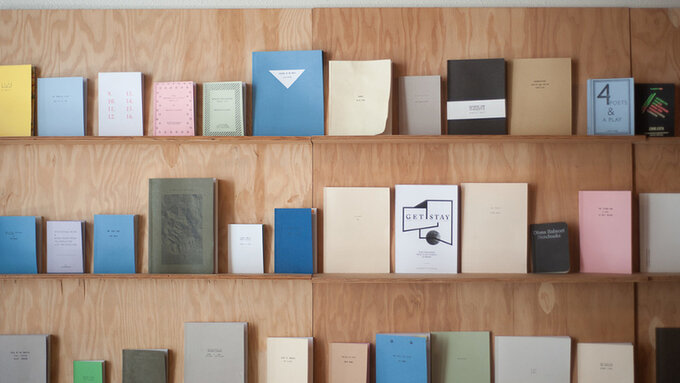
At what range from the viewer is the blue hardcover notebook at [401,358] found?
2.04 m

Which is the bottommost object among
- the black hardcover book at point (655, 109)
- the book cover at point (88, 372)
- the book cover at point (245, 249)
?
the book cover at point (88, 372)

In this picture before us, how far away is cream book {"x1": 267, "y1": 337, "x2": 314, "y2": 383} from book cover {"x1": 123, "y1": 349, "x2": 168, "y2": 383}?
1.47ft

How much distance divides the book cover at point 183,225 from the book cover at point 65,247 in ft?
1.00

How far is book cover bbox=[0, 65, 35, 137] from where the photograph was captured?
6.89 feet

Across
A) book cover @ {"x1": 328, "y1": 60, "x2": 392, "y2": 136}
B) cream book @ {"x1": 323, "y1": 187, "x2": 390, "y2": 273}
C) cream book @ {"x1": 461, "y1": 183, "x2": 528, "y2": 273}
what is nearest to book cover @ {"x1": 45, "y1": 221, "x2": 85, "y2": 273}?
cream book @ {"x1": 323, "y1": 187, "x2": 390, "y2": 273}

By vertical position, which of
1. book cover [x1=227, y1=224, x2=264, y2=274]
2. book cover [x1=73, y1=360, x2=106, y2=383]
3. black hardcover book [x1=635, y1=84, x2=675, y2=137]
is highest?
black hardcover book [x1=635, y1=84, x2=675, y2=137]

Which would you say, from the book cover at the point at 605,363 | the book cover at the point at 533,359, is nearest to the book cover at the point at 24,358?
the book cover at the point at 533,359

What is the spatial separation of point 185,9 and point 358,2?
749 millimetres

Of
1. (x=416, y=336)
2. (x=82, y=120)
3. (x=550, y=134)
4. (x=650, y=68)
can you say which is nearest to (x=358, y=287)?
(x=416, y=336)

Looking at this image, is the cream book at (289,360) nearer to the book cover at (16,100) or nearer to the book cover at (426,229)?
the book cover at (426,229)

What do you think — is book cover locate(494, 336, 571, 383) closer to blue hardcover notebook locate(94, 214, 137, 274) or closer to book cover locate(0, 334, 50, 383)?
blue hardcover notebook locate(94, 214, 137, 274)

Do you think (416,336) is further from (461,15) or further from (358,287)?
(461,15)

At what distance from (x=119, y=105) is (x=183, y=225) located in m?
0.59

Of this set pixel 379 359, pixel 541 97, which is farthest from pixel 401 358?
pixel 541 97
